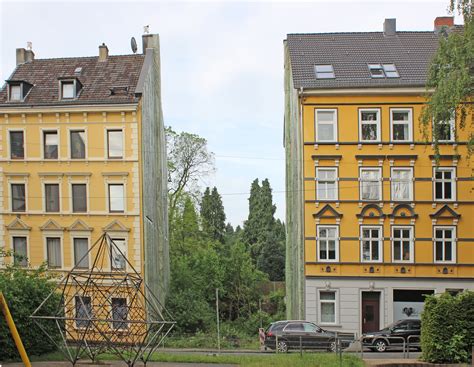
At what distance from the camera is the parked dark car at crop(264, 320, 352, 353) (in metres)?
26.0

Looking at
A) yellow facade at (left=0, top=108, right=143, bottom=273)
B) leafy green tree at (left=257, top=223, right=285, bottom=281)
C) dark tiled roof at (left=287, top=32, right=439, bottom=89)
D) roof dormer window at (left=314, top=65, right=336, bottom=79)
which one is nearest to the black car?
dark tiled roof at (left=287, top=32, right=439, bottom=89)

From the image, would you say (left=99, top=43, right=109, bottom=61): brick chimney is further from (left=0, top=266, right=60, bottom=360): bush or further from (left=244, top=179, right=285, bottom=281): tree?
(left=244, top=179, right=285, bottom=281): tree

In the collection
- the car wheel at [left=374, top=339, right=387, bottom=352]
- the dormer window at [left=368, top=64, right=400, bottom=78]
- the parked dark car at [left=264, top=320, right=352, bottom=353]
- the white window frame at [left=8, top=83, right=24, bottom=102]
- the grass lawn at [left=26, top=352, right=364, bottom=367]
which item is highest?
the dormer window at [left=368, top=64, right=400, bottom=78]

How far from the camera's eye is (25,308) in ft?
68.5

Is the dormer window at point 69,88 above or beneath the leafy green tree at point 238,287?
above

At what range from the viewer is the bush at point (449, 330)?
21656 mm

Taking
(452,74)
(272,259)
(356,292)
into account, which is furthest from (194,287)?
(452,74)

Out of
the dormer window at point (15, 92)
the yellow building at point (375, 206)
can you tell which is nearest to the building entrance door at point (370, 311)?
the yellow building at point (375, 206)

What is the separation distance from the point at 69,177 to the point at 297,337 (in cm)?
1628

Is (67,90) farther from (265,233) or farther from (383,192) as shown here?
(265,233)

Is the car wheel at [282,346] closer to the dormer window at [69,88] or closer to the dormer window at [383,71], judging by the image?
the dormer window at [383,71]

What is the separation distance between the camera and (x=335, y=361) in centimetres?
2000

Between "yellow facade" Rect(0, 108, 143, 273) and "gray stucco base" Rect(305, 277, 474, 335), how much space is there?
1003cm

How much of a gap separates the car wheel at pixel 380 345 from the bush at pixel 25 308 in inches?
572
